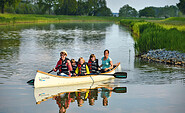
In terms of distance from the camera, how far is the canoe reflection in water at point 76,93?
11080 mm

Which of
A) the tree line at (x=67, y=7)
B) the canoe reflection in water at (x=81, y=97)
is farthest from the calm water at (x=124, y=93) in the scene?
the tree line at (x=67, y=7)

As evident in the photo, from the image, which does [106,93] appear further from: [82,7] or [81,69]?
[82,7]

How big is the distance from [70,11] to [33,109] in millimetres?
134751

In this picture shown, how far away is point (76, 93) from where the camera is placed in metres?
12.4

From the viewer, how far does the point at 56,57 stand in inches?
878

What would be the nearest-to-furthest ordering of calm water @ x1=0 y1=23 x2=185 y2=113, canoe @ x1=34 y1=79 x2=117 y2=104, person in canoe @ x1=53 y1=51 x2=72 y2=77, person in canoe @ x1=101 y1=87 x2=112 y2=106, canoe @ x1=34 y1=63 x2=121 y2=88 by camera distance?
calm water @ x1=0 y1=23 x2=185 y2=113 → person in canoe @ x1=101 y1=87 x2=112 y2=106 → canoe @ x1=34 y1=79 x2=117 y2=104 → canoe @ x1=34 y1=63 x2=121 y2=88 → person in canoe @ x1=53 y1=51 x2=72 y2=77

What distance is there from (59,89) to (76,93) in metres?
0.88

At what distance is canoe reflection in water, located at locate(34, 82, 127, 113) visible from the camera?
1108 centimetres

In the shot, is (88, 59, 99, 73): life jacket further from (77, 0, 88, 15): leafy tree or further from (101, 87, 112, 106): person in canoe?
(77, 0, 88, 15): leafy tree

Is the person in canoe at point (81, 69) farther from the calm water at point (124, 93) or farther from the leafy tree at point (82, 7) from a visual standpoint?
the leafy tree at point (82, 7)

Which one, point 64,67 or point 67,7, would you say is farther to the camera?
point 67,7

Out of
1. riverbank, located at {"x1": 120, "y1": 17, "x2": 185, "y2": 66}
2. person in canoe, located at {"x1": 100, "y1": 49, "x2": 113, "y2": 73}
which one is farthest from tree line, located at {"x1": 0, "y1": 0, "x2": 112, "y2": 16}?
person in canoe, located at {"x1": 100, "y1": 49, "x2": 113, "y2": 73}

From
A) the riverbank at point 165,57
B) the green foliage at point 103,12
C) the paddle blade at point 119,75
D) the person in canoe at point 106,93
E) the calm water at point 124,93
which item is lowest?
the person in canoe at point 106,93

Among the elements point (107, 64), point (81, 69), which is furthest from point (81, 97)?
point (107, 64)
